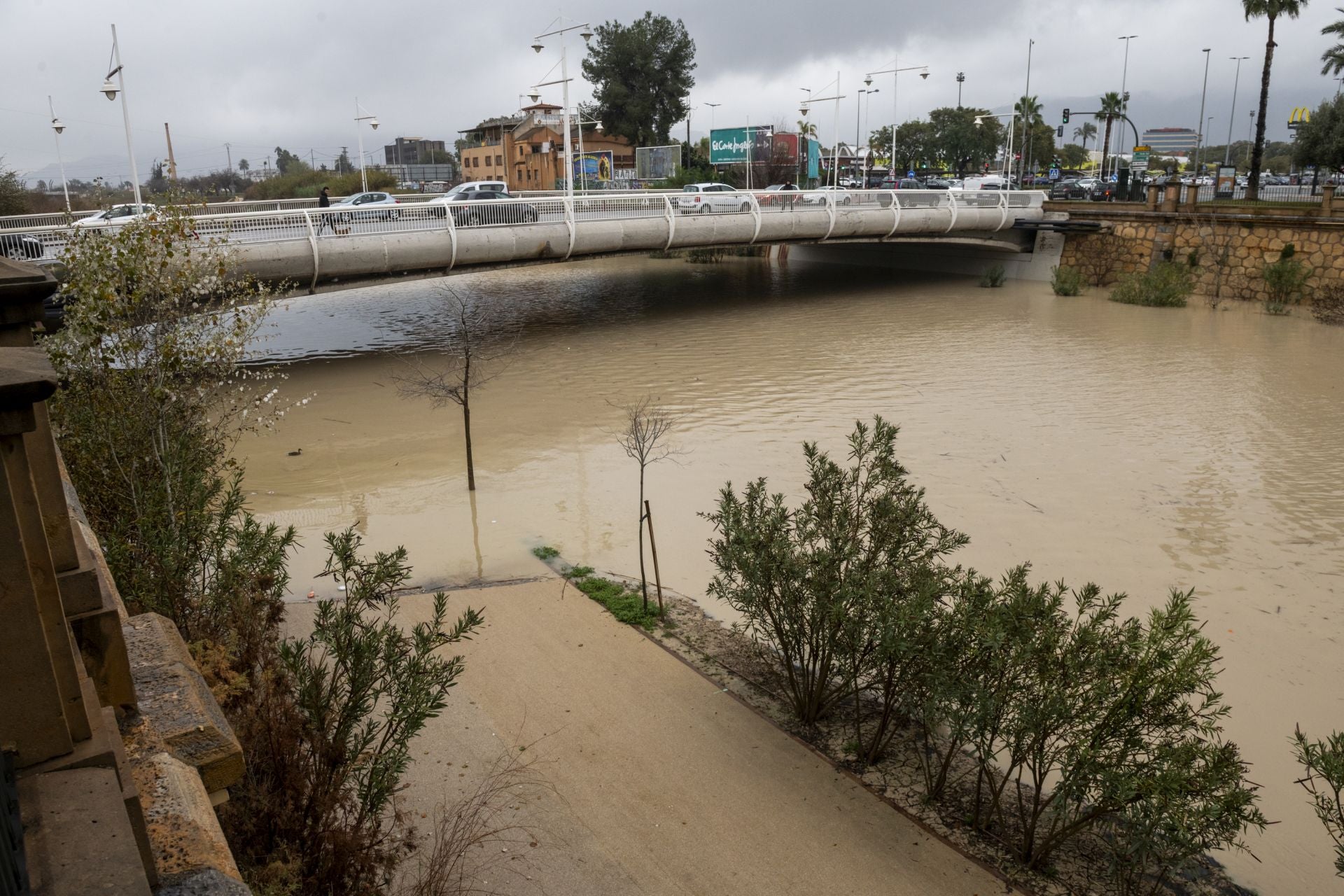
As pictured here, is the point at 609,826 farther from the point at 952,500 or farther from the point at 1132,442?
the point at 1132,442

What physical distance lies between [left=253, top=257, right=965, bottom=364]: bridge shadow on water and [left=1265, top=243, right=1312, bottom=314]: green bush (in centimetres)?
1176

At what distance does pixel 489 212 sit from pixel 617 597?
15613 millimetres

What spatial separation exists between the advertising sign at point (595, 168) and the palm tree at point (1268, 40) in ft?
107

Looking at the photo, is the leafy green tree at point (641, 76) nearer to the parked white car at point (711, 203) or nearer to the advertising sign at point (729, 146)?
the advertising sign at point (729, 146)

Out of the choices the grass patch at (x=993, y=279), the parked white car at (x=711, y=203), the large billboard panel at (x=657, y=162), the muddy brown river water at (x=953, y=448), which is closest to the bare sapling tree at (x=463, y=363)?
the muddy brown river water at (x=953, y=448)

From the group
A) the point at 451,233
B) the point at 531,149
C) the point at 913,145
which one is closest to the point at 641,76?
the point at 531,149

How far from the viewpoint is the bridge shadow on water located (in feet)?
86.5

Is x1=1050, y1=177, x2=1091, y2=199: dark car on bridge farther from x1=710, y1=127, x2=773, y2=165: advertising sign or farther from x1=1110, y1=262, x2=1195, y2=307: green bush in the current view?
x1=710, y1=127, x2=773, y2=165: advertising sign

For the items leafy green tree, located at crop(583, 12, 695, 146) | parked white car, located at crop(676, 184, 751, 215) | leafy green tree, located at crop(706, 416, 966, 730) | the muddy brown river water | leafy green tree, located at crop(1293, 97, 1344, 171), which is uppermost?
leafy green tree, located at crop(583, 12, 695, 146)

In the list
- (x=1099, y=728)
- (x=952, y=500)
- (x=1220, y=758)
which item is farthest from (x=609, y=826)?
(x=952, y=500)

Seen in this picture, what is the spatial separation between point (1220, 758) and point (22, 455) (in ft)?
16.6

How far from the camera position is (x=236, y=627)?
5.78m

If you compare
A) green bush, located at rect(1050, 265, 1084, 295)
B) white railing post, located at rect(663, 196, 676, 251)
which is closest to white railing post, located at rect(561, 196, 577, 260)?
white railing post, located at rect(663, 196, 676, 251)

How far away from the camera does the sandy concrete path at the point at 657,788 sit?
5.38 meters
